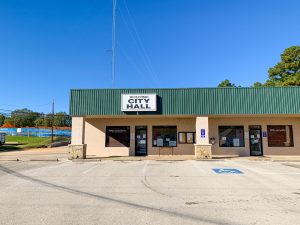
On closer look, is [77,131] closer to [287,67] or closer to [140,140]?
[140,140]

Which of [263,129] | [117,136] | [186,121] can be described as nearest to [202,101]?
[186,121]

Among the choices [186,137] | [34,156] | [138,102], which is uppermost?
[138,102]

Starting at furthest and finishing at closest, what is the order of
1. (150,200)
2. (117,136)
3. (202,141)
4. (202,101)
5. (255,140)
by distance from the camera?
(117,136) → (255,140) → (202,101) → (202,141) → (150,200)

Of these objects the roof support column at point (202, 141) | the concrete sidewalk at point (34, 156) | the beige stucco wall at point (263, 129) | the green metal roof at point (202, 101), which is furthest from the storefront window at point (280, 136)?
the concrete sidewalk at point (34, 156)

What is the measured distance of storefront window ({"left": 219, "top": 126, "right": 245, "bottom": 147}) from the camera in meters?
21.7

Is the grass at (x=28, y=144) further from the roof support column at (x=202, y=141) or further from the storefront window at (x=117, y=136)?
the roof support column at (x=202, y=141)

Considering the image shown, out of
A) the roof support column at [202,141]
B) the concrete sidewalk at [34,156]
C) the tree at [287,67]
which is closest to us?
the roof support column at [202,141]

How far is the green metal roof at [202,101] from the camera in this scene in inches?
755

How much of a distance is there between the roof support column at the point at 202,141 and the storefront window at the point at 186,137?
2753 millimetres

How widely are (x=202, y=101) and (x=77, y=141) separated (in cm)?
1030

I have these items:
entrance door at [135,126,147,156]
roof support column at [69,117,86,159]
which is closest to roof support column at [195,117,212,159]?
entrance door at [135,126,147,156]

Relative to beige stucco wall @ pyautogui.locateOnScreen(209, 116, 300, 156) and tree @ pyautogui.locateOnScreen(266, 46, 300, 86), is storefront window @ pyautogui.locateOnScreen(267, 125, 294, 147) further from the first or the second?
tree @ pyautogui.locateOnScreen(266, 46, 300, 86)

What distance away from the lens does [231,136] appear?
21.9 m

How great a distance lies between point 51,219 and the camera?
218 inches
